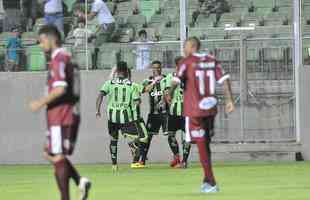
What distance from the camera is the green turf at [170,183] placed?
13055 millimetres

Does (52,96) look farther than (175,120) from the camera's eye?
No

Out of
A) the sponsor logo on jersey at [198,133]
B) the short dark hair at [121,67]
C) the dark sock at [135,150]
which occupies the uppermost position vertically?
the short dark hair at [121,67]

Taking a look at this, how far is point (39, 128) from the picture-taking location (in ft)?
77.0

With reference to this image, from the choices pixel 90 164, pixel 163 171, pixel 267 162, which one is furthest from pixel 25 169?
pixel 267 162

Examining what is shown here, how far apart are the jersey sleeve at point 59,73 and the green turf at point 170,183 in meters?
3.08

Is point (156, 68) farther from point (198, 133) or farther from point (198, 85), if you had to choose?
point (198, 133)

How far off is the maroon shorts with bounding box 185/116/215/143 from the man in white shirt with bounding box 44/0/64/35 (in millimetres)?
10495

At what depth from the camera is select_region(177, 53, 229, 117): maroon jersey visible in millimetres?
13734

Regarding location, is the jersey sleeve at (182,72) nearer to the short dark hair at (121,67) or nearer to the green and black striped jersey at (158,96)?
the short dark hair at (121,67)

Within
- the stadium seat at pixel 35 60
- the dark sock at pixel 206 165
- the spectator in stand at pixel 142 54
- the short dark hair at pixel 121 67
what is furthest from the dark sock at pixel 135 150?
the dark sock at pixel 206 165

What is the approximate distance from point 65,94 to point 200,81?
153 inches

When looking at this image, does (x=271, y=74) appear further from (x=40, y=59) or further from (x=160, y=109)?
(x=40, y=59)

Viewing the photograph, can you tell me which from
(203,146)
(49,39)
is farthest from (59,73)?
(203,146)

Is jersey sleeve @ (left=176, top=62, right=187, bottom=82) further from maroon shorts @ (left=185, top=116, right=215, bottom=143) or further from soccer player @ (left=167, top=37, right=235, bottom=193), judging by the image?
maroon shorts @ (left=185, top=116, right=215, bottom=143)
